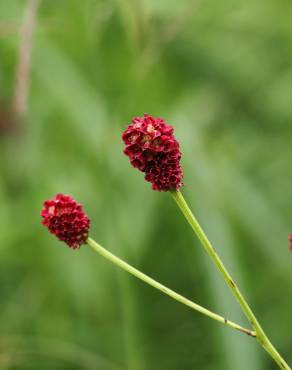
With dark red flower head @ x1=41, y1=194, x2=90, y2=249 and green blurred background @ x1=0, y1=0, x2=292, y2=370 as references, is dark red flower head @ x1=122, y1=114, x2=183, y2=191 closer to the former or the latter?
dark red flower head @ x1=41, y1=194, x2=90, y2=249

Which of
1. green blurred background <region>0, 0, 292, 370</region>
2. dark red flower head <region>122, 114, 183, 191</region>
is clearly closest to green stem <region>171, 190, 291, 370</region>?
dark red flower head <region>122, 114, 183, 191</region>

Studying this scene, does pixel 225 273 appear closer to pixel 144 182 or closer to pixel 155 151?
pixel 155 151

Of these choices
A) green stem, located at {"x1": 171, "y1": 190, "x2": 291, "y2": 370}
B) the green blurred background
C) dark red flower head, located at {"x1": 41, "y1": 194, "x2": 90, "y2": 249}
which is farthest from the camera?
the green blurred background

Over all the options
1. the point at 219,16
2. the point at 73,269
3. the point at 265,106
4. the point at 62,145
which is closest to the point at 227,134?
the point at 265,106

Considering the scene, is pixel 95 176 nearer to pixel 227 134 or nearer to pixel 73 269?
pixel 73 269

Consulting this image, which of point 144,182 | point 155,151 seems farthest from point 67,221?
point 144,182

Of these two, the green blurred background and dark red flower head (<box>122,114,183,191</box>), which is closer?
dark red flower head (<box>122,114,183,191</box>)
